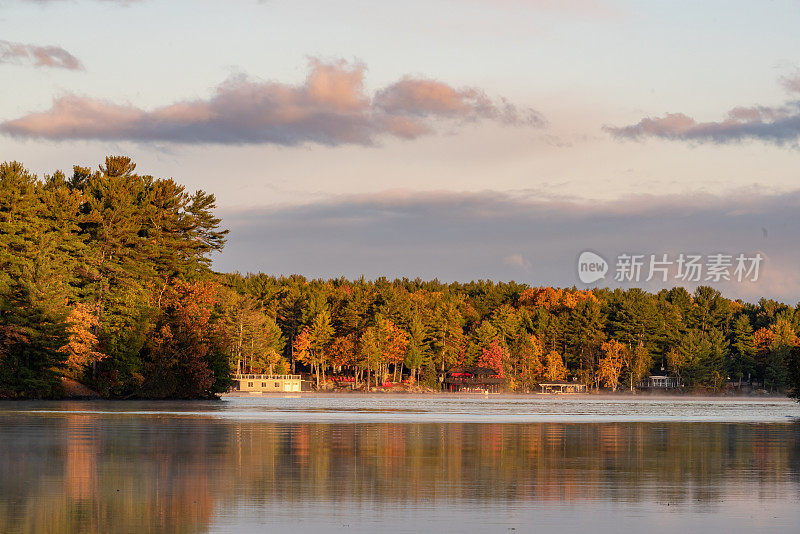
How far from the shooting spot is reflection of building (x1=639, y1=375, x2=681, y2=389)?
176000mm

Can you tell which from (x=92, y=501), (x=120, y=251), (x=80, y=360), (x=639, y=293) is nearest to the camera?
(x=92, y=501)

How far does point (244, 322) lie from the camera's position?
142375 mm

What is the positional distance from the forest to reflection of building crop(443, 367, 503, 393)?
226cm

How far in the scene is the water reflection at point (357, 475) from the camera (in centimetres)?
1725

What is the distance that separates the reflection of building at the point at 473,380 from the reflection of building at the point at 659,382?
2499 cm

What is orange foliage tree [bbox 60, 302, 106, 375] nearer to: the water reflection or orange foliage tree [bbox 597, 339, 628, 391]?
the water reflection

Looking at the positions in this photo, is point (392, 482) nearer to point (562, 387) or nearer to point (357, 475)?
point (357, 475)

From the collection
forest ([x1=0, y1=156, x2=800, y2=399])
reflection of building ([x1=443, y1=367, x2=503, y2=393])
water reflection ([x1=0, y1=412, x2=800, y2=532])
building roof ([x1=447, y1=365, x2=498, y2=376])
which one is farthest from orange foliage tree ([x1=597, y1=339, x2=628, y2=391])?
water reflection ([x1=0, y1=412, x2=800, y2=532])

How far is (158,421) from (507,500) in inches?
1240

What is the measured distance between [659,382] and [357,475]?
163941mm

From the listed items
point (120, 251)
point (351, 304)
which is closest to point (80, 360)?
point (120, 251)

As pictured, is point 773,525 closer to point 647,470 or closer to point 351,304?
point 647,470

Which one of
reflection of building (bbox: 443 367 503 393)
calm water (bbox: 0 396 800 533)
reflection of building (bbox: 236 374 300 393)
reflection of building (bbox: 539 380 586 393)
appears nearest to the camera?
calm water (bbox: 0 396 800 533)

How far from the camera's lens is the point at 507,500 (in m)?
18.9
